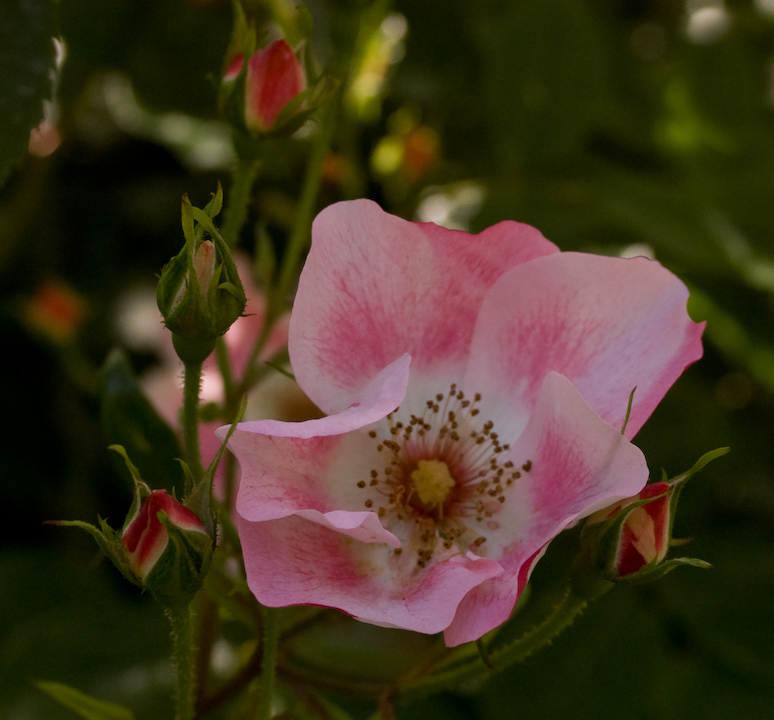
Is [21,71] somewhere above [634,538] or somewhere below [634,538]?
above

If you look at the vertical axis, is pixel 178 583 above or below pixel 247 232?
above

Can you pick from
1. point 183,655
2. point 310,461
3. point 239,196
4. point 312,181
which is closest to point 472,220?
point 312,181

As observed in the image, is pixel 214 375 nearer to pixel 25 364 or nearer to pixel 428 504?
pixel 428 504

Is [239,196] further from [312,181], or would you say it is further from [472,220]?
[472,220]

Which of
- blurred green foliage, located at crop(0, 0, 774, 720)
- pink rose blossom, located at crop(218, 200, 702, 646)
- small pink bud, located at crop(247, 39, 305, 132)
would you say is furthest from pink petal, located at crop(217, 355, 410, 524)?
blurred green foliage, located at crop(0, 0, 774, 720)

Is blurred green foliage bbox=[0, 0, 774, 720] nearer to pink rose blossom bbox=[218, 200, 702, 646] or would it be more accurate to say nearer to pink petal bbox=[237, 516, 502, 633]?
pink rose blossom bbox=[218, 200, 702, 646]

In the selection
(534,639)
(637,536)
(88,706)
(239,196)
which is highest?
(239,196)

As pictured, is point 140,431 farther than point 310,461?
Yes

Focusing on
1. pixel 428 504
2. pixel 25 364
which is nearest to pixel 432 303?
pixel 428 504
